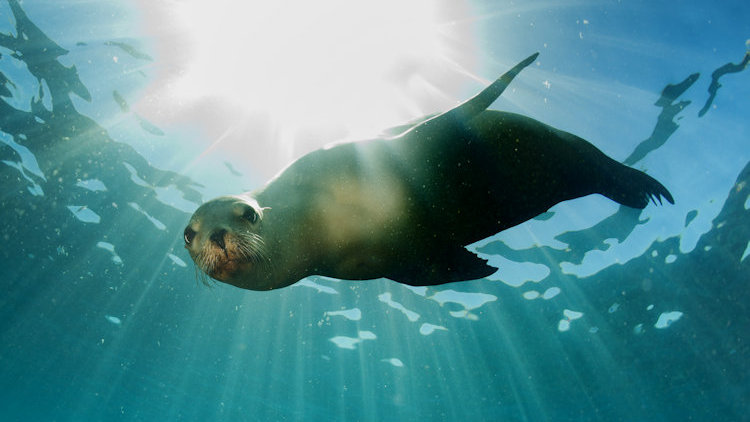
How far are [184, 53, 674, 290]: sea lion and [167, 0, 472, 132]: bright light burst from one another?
4.25 metres

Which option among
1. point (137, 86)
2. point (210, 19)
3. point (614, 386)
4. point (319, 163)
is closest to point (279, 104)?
point (210, 19)

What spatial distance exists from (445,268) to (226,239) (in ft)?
5.40

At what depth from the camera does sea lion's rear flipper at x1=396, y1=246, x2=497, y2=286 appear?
2824 mm

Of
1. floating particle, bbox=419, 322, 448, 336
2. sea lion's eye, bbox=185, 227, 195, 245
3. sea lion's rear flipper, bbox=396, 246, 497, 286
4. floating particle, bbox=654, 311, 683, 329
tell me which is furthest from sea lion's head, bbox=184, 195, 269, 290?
floating particle, bbox=654, 311, 683, 329

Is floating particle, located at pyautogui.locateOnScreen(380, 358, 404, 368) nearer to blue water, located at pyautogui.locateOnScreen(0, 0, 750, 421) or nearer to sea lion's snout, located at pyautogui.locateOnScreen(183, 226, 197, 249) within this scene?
blue water, located at pyautogui.locateOnScreen(0, 0, 750, 421)

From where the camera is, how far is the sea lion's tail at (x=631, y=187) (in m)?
2.99

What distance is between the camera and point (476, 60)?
6871mm

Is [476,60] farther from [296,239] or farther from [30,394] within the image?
[30,394]

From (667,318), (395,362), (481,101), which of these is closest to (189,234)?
(481,101)

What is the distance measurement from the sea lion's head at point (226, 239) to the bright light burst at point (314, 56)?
5.06 m

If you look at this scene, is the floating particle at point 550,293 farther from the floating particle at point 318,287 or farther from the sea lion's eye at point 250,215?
the sea lion's eye at point 250,215

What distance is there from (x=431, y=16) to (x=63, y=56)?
7060 mm

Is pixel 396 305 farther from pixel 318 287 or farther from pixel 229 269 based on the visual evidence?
pixel 229 269

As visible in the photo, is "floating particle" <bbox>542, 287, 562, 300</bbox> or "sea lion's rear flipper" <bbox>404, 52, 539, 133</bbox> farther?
"floating particle" <bbox>542, 287, 562, 300</bbox>
